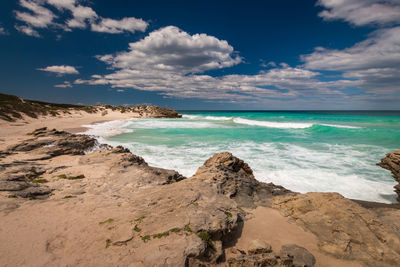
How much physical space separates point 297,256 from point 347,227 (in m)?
1.53

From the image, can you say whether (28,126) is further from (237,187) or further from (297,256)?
(297,256)

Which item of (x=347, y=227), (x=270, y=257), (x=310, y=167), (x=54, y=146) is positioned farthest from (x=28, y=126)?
(x=347, y=227)

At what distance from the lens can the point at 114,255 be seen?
2947mm

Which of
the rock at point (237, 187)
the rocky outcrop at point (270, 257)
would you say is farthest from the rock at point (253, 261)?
the rock at point (237, 187)

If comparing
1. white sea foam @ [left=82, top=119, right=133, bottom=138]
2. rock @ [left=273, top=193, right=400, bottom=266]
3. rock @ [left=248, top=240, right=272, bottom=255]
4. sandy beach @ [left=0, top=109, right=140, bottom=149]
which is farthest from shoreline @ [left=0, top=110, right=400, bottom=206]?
rock @ [left=248, top=240, right=272, bottom=255]

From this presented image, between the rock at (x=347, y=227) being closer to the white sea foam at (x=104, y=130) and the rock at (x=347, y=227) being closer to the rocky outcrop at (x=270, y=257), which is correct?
the rocky outcrop at (x=270, y=257)

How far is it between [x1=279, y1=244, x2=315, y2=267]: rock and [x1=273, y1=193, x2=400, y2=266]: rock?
1.49 feet

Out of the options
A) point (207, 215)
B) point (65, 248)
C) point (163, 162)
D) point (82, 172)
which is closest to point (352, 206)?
point (207, 215)

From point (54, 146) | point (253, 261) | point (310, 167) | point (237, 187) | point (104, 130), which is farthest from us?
point (104, 130)

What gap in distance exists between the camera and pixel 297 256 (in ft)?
10.9

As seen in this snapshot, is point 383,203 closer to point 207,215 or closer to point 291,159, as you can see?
point 291,159

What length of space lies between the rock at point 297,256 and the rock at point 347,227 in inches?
17.9

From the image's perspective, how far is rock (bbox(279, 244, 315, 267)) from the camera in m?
3.14

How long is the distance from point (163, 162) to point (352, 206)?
29.1 feet
